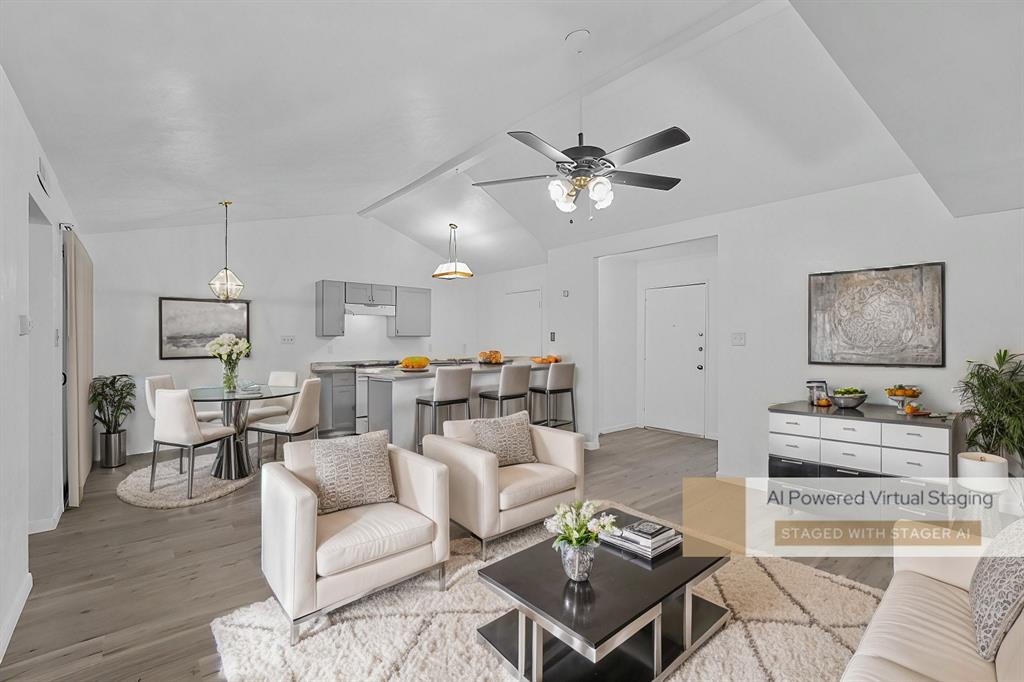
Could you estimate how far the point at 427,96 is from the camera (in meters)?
3.16

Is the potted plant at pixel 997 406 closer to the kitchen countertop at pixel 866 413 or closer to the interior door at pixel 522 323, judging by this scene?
the kitchen countertop at pixel 866 413

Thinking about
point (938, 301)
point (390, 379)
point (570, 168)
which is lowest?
point (390, 379)

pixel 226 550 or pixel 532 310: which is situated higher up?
pixel 532 310

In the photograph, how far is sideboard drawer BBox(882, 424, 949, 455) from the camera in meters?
3.08

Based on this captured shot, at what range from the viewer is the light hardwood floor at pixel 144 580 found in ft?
6.63

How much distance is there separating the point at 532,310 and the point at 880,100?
5.82m

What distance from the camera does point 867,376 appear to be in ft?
12.6

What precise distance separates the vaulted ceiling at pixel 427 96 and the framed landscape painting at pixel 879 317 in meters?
0.76

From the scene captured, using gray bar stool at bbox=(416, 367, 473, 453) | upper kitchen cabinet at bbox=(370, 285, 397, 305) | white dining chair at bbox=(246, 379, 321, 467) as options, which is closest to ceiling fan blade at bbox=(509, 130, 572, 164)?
gray bar stool at bbox=(416, 367, 473, 453)

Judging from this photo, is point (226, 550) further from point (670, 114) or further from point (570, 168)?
point (670, 114)

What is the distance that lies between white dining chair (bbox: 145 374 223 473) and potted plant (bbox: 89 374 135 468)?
0.30 metres

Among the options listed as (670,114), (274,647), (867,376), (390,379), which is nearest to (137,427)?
(390,379)

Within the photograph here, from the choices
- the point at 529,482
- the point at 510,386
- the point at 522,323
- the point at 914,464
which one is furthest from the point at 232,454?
the point at 914,464

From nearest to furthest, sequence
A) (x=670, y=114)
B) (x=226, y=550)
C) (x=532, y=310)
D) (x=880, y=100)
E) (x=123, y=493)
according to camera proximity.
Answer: (x=880, y=100), (x=226, y=550), (x=670, y=114), (x=123, y=493), (x=532, y=310)
